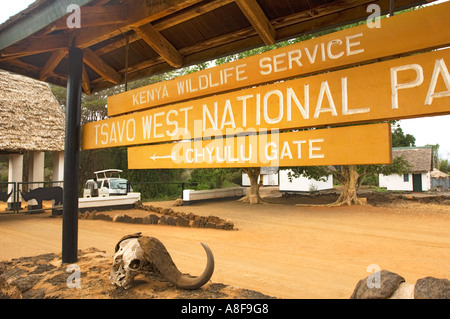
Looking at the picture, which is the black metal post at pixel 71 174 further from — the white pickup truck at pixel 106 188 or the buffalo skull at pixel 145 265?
the white pickup truck at pixel 106 188

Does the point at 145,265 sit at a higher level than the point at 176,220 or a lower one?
higher

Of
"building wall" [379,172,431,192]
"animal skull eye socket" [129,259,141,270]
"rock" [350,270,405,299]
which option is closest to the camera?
"rock" [350,270,405,299]

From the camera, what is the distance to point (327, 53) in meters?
2.51

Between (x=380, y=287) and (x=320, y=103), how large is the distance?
1543 millimetres

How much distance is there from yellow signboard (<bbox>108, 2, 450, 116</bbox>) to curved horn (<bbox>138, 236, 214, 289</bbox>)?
174 cm

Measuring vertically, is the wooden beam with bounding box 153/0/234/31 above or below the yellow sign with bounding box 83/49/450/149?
above

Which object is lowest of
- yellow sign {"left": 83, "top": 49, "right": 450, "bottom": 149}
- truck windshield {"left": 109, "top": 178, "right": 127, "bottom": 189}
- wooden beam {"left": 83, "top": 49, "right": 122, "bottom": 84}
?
truck windshield {"left": 109, "top": 178, "right": 127, "bottom": 189}

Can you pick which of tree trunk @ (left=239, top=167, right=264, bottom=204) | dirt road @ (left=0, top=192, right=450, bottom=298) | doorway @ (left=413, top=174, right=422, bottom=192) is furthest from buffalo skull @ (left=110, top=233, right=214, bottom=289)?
doorway @ (left=413, top=174, right=422, bottom=192)

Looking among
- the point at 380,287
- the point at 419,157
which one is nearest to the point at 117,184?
the point at 380,287

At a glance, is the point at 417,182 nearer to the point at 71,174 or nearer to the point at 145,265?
the point at 145,265

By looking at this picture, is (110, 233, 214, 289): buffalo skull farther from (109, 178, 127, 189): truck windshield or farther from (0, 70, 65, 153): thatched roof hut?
(109, 178, 127, 189): truck windshield

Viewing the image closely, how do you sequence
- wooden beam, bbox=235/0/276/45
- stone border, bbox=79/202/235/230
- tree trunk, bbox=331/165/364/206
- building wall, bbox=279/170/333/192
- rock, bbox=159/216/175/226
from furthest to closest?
building wall, bbox=279/170/333/192
tree trunk, bbox=331/165/364/206
rock, bbox=159/216/175/226
stone border, bbox=79/202/235/230
wooden beam, bbox=235/0/276/45

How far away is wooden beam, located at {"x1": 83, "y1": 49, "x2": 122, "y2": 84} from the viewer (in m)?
4.91

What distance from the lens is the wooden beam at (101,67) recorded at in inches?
193
